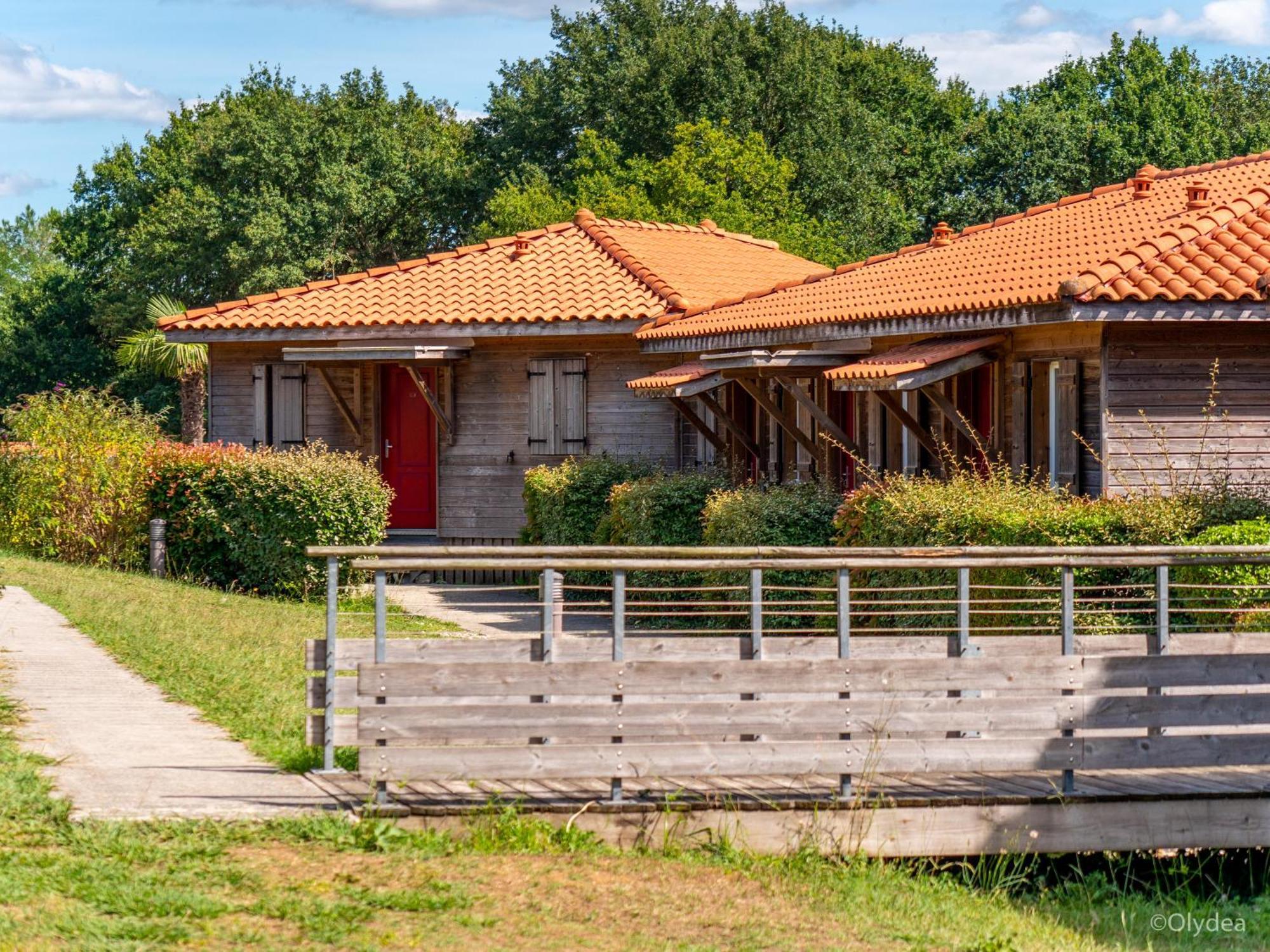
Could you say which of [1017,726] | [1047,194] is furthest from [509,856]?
[1047,194]

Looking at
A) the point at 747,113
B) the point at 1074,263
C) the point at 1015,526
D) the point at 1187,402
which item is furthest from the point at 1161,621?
the point at 747,113

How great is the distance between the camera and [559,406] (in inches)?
938

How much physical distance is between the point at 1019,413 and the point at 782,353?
10.7 feet

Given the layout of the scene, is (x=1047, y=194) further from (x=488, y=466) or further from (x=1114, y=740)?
(x=1114, y=740)

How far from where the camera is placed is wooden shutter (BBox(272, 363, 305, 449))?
25141 mm

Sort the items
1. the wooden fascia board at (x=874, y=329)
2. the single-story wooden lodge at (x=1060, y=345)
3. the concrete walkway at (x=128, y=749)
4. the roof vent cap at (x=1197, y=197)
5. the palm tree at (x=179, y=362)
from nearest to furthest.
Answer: the concrete walkway at (x=128, y=749) → the single-story wooden lodge at (x=1060, y=345) → the wooden fascia board at (x=874, y=329) → the roof vent cap at (x=1197, y=197) → the palm tree at (x=179, y=362)

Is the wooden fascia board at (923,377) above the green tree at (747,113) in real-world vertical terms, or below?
below

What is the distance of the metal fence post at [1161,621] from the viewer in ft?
30.0

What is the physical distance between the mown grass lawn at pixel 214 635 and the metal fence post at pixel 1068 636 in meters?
4.03

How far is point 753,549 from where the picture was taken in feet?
30.2

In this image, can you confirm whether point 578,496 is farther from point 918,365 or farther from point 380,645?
point 380,645

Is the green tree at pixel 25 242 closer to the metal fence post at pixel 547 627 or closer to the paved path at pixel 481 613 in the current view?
the paved path at pixel 481 613

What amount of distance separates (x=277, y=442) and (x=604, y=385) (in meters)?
5.07

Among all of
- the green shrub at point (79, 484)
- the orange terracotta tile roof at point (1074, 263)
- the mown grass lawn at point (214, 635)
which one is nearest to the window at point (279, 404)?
the green shrub at point (79, 484)
